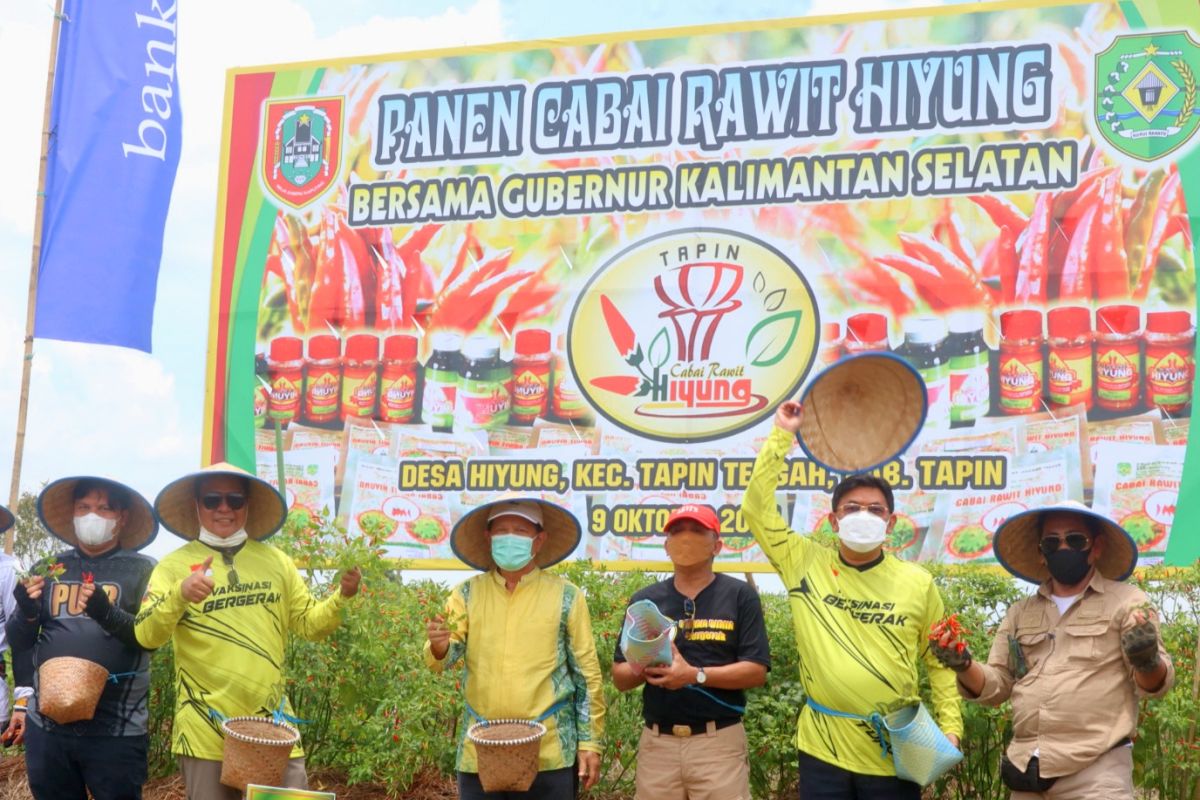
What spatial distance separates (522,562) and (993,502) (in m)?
4.08

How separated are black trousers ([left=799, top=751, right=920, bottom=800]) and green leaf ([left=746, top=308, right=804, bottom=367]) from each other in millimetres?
4266

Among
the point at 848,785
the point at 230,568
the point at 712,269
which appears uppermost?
the point at 712,269

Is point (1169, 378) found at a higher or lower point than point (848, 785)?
higher

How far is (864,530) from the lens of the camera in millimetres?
4523

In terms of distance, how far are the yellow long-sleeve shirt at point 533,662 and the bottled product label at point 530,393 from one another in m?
4.01

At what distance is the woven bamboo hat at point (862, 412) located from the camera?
16.5ft

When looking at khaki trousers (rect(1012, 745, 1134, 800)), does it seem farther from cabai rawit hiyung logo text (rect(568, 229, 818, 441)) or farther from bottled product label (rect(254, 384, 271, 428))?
bottled product label (rect(254, 384, 271, 428))

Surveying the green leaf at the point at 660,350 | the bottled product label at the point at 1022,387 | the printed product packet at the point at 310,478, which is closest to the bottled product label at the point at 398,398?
the printed product packet at the point at 310,478

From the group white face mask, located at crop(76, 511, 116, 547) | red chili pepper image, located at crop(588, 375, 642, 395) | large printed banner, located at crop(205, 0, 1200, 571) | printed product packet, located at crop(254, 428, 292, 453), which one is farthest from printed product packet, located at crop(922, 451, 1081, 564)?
white face mask, located at crop(76, 511, 116, 547)

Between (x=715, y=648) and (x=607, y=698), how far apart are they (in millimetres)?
1597

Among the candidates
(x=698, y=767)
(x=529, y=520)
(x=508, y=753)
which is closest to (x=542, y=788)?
(x=508, y=753)

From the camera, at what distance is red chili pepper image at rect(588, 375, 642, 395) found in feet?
28.7

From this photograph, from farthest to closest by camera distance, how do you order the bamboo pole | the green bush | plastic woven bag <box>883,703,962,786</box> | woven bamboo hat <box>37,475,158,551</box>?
the bamboo pole → the green bush → woven bamboo hat <box>37,475,158,551</box> → plastic woven bag <box>883,703,962,786</box>

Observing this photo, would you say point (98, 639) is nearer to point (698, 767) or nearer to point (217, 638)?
point (217, 638)
